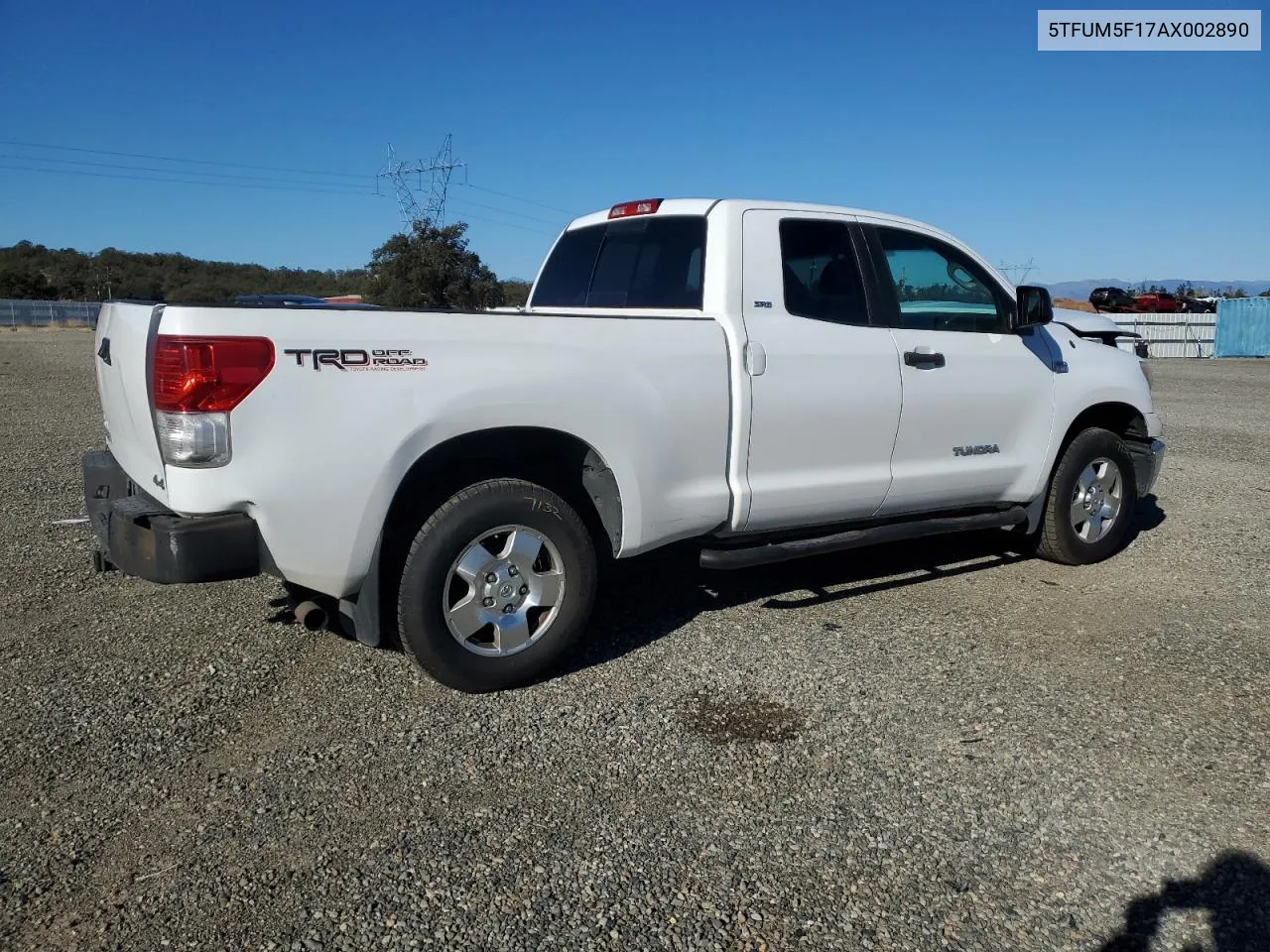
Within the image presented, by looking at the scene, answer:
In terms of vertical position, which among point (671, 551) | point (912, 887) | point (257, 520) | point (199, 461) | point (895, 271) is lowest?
point (912, 887)

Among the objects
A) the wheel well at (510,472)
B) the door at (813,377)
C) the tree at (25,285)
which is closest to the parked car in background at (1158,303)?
the door at (813,377)

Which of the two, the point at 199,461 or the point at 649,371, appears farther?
the point at 649,371

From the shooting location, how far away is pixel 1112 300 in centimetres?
4206

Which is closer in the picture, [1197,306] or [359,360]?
[359,360]

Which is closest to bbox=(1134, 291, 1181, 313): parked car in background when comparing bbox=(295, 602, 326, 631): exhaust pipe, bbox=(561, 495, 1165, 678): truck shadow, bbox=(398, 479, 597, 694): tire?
bbox=(561, 495, 1165, 678): truck shadow

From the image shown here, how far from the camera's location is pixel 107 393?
4457 millimetres

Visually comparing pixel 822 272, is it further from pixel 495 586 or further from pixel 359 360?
pixel 359 360

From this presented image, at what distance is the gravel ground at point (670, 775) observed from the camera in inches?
111

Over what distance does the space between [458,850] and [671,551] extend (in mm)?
2119

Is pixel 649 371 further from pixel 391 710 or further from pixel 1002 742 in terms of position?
pixel 1002 742

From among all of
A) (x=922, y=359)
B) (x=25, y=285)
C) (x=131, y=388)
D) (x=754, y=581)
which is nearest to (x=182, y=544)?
(x=131, y=388)

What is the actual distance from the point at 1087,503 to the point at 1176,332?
30045 mm

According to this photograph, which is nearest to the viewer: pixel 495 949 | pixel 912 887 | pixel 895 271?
pixel 495 949

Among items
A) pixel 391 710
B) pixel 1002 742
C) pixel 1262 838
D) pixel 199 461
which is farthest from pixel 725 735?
pixel 199 461
